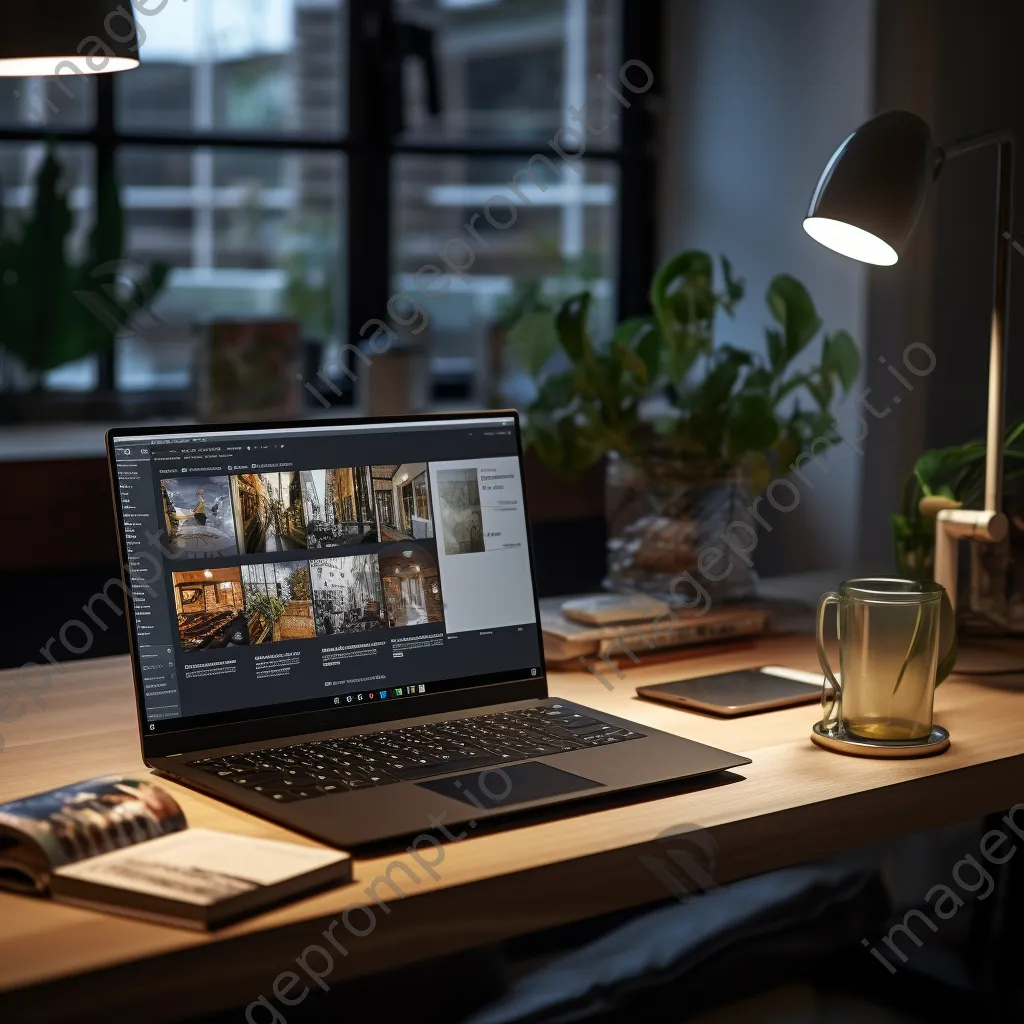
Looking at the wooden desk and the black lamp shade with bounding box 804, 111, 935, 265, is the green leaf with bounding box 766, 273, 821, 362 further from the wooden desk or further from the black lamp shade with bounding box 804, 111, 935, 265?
the wooden desk

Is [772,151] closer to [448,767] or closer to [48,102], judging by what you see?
[48,102]

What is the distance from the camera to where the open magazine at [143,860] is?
0.82m

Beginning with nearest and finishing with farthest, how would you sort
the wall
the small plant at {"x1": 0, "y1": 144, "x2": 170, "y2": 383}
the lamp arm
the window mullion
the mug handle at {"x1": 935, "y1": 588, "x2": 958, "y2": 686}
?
the mug handle at {"x1": 935, "y1": 588, "x2": 958, "y2": 686} < the lamp arm < the small plant at {"x1": 0, "y1": 144, "x2": 170, "y2": 383} < the wall < the window mullion

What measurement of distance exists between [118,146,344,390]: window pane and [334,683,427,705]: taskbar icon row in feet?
3.75

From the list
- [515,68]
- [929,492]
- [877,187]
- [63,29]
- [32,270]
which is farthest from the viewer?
[515,68]

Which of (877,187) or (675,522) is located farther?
(675,522)

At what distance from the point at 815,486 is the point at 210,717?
1.44m

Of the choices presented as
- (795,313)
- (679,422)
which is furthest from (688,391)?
(795,313)

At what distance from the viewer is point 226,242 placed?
7.75 ft

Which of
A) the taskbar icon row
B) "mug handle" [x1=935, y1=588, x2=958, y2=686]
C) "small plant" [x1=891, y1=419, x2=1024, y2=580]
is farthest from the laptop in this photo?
"small plant" [x1=891, y1=419, x2=1024, y2=580]

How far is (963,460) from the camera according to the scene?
5.20 ft

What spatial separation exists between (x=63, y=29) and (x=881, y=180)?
71cm

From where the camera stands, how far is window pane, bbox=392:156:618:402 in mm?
2479

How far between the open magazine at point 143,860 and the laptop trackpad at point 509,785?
134 millimetres
